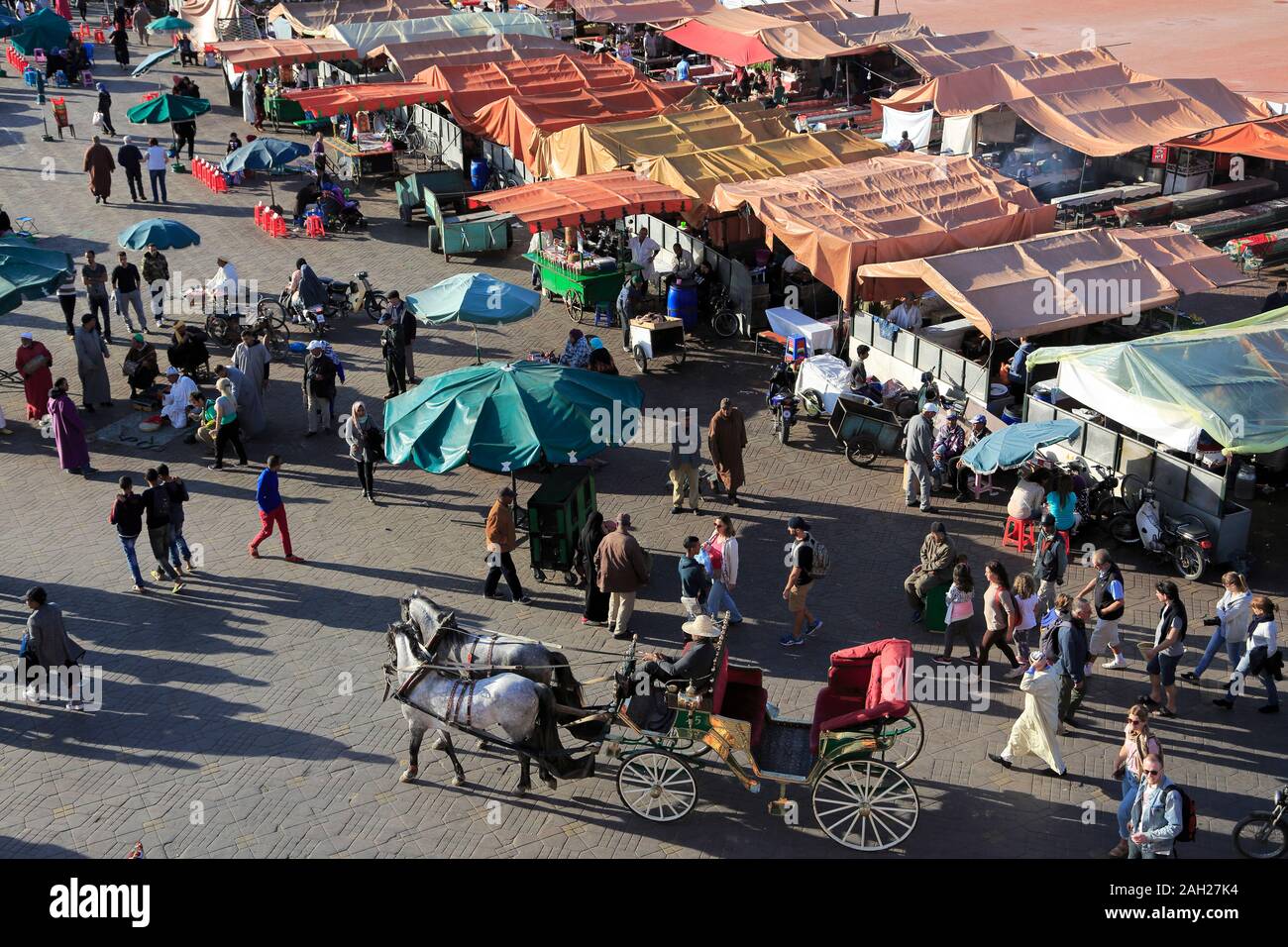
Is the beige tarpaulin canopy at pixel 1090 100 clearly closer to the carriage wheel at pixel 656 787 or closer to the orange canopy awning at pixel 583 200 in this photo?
the orange canopy awning at pixel 583 200

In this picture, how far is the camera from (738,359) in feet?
68.3

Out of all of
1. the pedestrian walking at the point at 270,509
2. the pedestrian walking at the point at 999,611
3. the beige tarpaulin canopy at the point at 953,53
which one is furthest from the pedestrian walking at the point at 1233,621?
the beige tarpaulin canopy at the point at 953,53

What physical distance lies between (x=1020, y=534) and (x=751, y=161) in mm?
10296

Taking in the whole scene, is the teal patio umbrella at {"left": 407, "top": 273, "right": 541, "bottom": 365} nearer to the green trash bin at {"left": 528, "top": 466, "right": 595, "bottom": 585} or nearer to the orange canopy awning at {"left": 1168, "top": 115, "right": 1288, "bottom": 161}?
the green trash bin at {"left": 528, "top": 466, "right": 595, "bottom": 585}

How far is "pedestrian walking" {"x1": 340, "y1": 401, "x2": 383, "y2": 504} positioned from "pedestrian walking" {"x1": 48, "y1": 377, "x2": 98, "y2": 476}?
3.82m

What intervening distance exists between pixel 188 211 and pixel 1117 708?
23014mm

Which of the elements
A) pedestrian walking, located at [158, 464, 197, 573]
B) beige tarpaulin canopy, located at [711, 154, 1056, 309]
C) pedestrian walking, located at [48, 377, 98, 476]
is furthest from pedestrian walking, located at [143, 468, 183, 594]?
beige tarpaulin canopy, located at [711, 154, 1056, 309]

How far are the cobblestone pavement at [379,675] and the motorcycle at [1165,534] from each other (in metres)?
0.39

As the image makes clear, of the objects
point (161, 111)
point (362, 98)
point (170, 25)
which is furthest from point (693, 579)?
point (170, 25)

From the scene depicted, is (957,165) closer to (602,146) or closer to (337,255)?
(602,146)

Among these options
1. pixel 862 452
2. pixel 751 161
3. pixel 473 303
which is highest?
pixel 751 161

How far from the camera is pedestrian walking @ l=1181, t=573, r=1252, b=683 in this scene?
12086 millimetres

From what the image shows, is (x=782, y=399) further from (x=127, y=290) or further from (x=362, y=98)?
(x=362, y=98)

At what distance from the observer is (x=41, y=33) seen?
123ft
